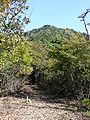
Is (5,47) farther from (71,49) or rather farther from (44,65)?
(44,65)

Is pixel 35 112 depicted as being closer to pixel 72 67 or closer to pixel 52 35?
pixel 72 67

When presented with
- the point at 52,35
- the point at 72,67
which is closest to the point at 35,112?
the point at 72,67

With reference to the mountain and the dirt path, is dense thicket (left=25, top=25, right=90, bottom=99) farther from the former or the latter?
the dirt path

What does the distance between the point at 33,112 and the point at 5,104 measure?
3001mm

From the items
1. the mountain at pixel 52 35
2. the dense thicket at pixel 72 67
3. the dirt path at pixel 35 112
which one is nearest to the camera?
the dirt path at pixel 35 112

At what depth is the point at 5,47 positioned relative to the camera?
1021 centimetres

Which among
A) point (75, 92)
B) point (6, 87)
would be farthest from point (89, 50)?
point (6, 87)

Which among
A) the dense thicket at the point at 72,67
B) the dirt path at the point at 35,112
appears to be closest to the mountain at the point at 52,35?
the dense thicket at the point at 72,67

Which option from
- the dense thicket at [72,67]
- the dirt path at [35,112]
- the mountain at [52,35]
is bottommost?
the dirt path at [35,112]

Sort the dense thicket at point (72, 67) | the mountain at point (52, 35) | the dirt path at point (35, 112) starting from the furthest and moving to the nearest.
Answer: the mountain at point (52, 35) → the dense thicket at point (72, 67) → the dirt path at point (35, 112)

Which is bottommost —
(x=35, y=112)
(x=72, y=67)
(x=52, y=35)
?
(x=35, y=112)

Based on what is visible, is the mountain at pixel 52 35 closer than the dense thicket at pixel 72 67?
No

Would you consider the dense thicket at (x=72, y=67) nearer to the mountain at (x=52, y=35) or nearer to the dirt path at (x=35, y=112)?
the mountain at (x=52, y=35)

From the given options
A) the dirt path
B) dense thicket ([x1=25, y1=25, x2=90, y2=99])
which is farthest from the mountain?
the dirt path
